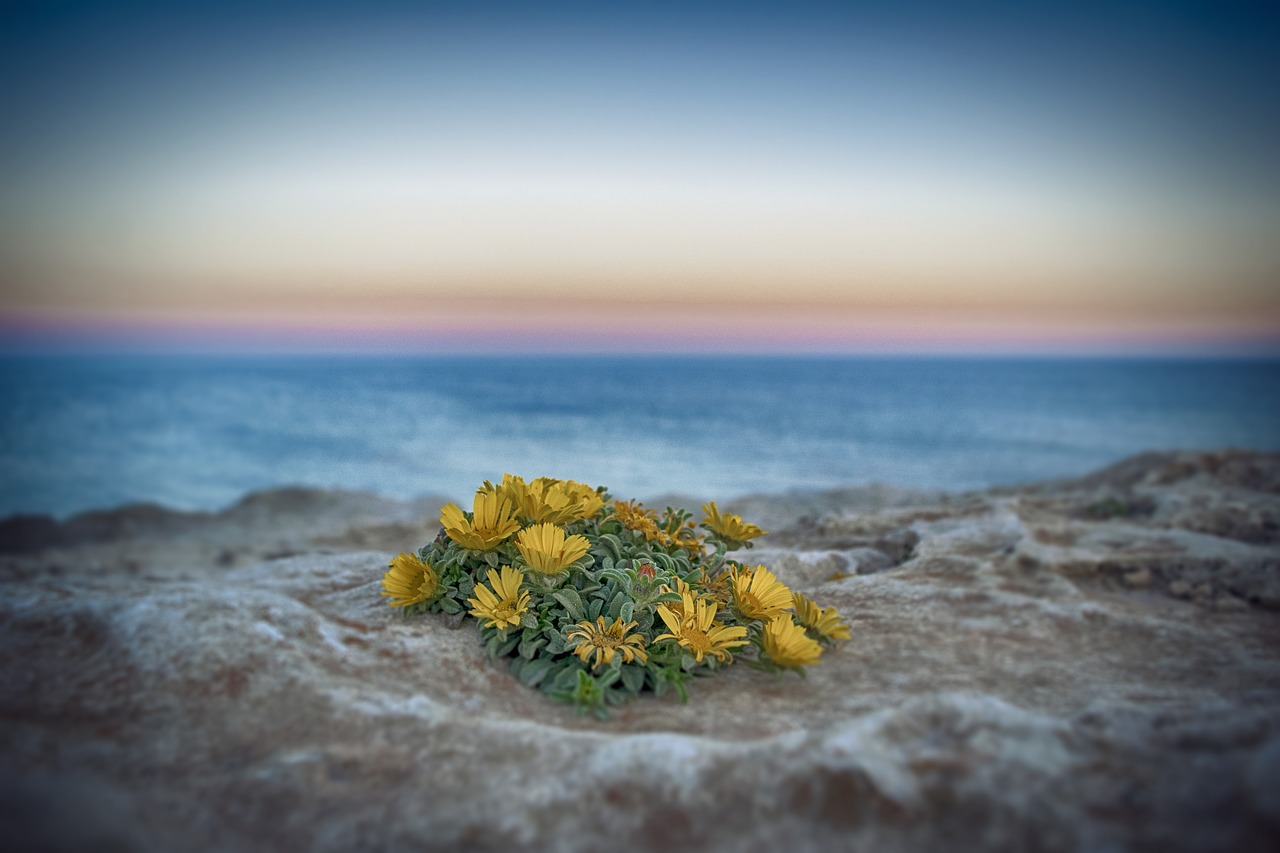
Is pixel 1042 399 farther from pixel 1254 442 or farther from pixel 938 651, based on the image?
pixel 938 651

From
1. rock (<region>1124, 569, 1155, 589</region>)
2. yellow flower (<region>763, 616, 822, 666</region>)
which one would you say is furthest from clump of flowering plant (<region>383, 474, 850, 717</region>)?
rock (<region>1124, 569, 1155, 589</region>)

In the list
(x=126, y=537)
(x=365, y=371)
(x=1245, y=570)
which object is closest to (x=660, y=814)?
(x=1245, y=570)

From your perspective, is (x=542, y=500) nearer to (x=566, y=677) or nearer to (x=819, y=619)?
(x=566, y=677)

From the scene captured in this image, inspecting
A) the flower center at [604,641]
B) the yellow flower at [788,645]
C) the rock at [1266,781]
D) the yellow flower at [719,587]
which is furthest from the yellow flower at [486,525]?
the rock at [1266,781]

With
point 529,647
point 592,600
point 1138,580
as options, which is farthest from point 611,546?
point 1138,580

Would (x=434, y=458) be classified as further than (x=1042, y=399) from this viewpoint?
No

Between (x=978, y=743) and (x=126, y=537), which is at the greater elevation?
(x=978, y=743)
